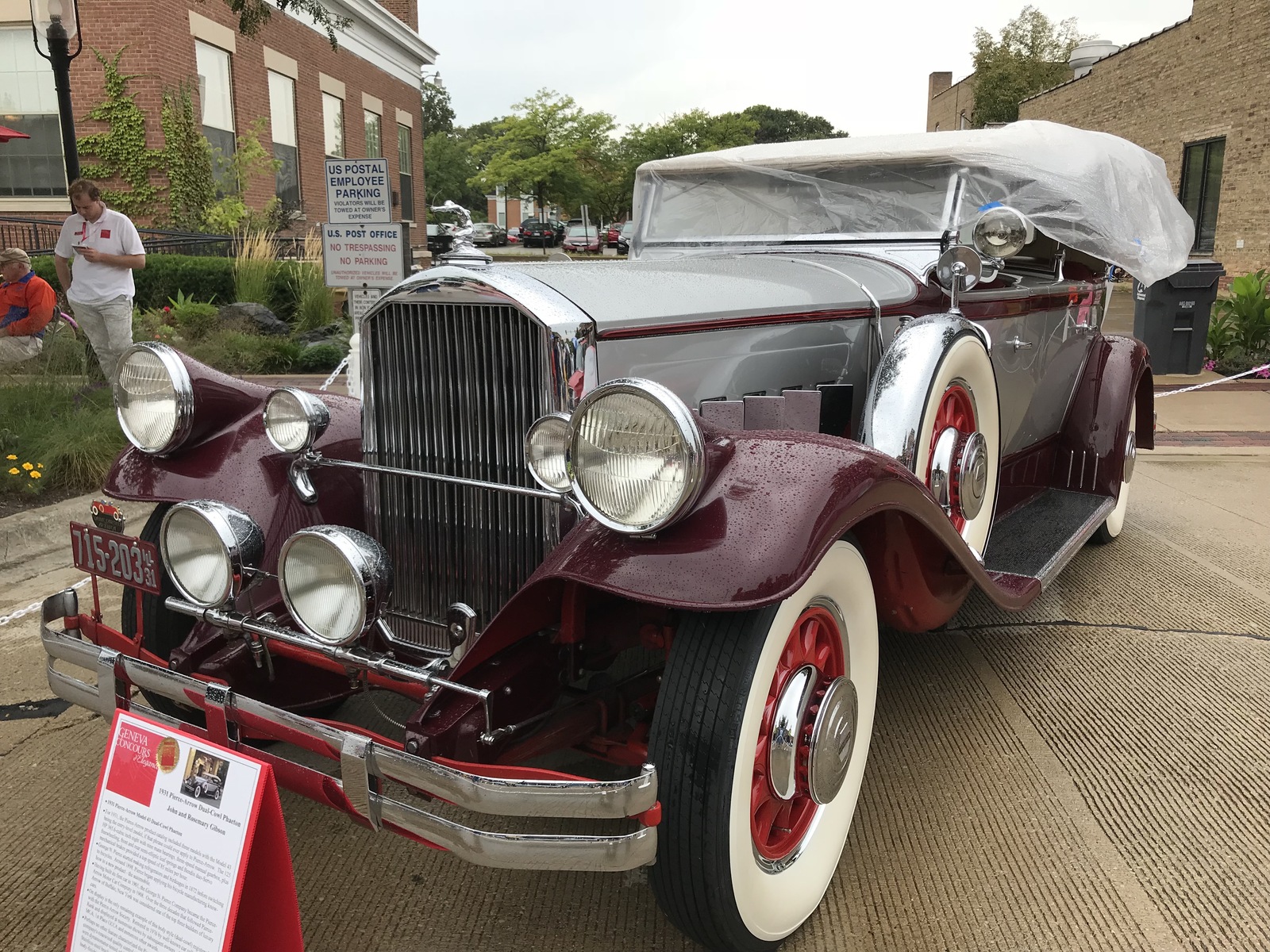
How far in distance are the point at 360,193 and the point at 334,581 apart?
14.4 feet

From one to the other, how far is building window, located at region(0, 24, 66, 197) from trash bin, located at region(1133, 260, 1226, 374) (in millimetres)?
13507

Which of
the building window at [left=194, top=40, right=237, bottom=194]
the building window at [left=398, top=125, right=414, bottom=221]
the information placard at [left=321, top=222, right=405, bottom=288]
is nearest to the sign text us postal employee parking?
the information placard at [left=321, top=222, right=405, bottom=288]

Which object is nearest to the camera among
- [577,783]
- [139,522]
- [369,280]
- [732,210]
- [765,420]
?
[577,783]

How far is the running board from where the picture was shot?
302 cm

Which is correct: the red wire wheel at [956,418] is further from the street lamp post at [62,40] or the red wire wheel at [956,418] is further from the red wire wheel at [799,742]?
the street lamp post at [62,40]

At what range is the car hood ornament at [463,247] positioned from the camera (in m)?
2.23

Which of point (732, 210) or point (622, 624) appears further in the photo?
point (732, 210)

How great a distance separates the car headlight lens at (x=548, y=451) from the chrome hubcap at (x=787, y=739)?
580 millimetres

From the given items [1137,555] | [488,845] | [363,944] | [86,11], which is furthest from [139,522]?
[86,11]

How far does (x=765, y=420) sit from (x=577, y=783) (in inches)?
43.5

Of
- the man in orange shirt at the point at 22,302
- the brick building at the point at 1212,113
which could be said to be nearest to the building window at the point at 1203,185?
the brick building at the point at 1212,113

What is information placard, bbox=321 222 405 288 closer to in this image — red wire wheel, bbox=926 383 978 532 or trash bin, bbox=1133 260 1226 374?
red wire wheel, bbox=926 383 978 532

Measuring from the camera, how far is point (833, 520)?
1688mm

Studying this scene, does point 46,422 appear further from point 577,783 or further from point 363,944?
point 577,783
